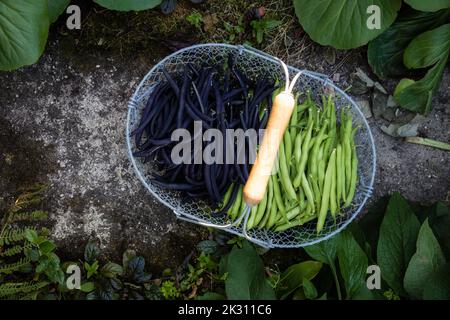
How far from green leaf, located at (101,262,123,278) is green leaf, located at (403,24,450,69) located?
1878mm

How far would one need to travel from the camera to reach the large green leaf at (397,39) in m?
2.99

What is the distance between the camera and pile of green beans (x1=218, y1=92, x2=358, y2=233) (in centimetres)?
274

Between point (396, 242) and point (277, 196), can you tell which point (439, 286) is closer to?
point (396, 242)

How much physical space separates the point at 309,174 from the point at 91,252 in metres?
1.23

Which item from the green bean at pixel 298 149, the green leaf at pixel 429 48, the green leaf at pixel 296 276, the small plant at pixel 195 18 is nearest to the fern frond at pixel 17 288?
the green leaf at pixel 296 276

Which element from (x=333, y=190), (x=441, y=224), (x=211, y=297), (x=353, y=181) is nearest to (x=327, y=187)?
(x=333, y=190)

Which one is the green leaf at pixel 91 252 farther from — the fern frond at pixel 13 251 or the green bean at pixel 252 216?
the green bean at pixel 252 216

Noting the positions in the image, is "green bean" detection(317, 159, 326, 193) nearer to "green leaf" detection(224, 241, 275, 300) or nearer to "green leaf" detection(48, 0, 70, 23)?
"green leaf" detection(224, 241, 275, 300)

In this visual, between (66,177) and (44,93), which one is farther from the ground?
(44,93)

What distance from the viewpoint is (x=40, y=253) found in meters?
2.86

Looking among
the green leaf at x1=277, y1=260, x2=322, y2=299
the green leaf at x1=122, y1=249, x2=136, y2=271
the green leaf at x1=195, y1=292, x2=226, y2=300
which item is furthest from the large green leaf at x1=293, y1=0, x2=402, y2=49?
the green leaf at x1=122, y1=249, x2=136, y2=271
